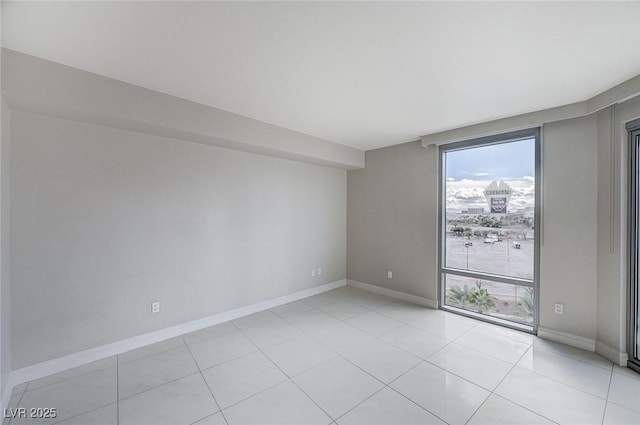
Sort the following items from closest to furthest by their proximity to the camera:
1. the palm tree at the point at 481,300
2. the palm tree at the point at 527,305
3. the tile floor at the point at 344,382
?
the tile floor at the point at 344,382, the palm tree at the point at 527,305, the palm tree at the point at 481,300

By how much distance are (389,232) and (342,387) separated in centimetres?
282

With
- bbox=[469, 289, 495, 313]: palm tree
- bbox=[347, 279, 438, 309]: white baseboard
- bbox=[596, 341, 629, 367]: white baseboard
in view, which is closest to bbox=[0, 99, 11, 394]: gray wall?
bbox=[347, 279, 438, 309]: white baseboard

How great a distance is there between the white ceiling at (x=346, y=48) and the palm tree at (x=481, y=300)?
2409 millimetres

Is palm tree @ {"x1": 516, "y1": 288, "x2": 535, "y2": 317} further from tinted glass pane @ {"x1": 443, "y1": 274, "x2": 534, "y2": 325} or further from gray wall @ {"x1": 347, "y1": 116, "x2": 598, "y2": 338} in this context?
gray wall @ {"x1": 347, "y1": 116, "x2": 598, "y2": 338}

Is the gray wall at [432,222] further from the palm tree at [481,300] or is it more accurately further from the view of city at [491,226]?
the palm tree at [481,300]

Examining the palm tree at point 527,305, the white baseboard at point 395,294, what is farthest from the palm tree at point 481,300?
the white baseboard at point 395,294

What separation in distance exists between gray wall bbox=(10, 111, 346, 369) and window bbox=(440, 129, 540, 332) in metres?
2.51

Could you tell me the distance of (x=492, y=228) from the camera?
3502mm

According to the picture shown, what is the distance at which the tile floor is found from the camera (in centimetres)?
187

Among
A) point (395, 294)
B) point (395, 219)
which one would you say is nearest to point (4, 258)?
point (395, 219)

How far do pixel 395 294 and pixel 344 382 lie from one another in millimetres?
2471

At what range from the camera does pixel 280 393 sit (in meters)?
2.11

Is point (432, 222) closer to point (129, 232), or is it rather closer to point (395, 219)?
point (395, 219)

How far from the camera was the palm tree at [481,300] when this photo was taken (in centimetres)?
355
